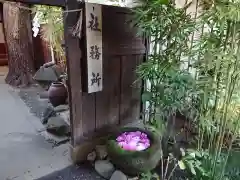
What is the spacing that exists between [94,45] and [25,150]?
5.18 ft

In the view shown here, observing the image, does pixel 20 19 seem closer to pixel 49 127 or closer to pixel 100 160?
pixel 49 127

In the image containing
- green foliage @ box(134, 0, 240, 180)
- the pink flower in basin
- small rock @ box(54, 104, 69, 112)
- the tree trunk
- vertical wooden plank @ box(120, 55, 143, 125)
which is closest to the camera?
green foliage @ box(134, 0, 240, 180)

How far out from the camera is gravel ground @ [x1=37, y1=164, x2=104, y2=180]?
7.08ft

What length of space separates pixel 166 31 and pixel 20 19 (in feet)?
13.7

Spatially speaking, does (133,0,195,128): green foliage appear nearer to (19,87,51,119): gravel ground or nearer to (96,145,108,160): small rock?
(96,145,108,160): small rock

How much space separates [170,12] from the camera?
1828mm

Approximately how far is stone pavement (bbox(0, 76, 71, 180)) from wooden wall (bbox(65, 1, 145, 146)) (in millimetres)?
375

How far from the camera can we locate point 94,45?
87.0 inches

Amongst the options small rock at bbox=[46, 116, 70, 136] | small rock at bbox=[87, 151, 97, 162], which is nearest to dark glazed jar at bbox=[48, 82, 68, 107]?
small rock at bbox=[46, 116, 70, 136]

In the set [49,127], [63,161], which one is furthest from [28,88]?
[63,161]

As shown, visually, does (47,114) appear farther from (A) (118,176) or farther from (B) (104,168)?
(A) (118,176)

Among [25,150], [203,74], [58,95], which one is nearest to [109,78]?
[203,74]

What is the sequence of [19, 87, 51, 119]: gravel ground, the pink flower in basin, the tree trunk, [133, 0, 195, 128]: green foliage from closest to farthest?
[133, 0, 195, 128]: green foliage < the pink flower in basin < [19, 87, 51, 119]: gravel ground < the tree trunk

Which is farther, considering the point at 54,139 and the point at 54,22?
the point at 54,22
